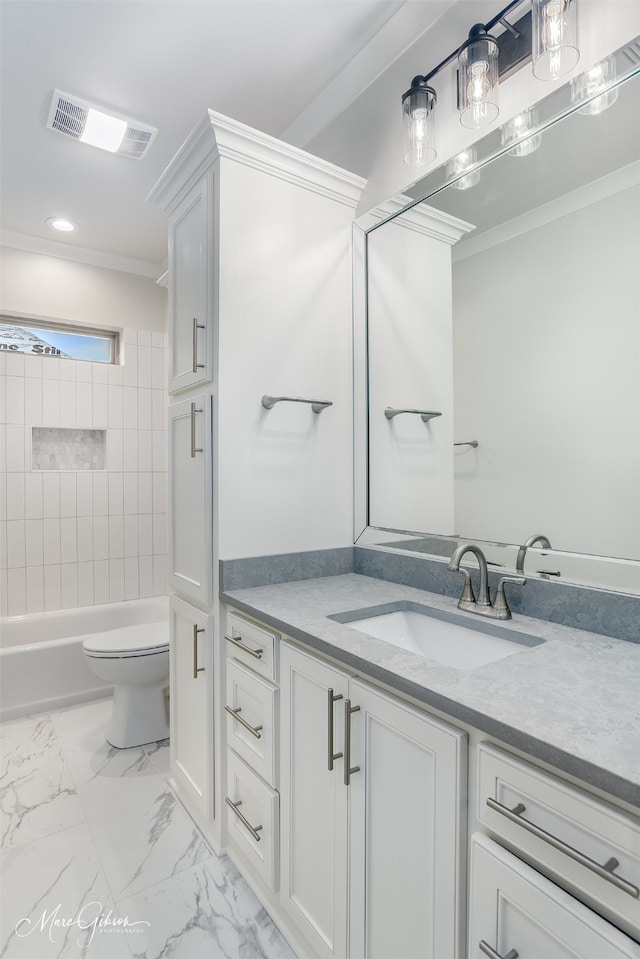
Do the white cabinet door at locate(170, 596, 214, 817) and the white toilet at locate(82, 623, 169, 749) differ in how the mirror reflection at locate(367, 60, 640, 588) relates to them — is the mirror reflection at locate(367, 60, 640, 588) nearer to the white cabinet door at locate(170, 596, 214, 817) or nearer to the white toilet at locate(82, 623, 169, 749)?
the white cabinet door at locate(170, 596, 214, 817)

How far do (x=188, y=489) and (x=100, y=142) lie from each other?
1653 millimetres

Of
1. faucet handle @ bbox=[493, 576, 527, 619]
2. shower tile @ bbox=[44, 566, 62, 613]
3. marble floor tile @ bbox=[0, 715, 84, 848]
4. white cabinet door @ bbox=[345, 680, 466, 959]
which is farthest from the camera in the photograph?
shower tile @ bbox=[44, 566, 62, 613]

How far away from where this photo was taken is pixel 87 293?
11.1ft

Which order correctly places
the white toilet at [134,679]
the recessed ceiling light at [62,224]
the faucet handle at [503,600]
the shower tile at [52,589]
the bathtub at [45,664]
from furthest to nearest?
1. the shower tile at [52,589]
2. the recessed ceiling light at [62,224]
3. the bathtub at [45,664]
4. the white toilet at [134,679]
5. the faucet handle at [503,600]

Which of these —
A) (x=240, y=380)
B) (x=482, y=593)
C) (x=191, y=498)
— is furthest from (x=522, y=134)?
(x=191, y=498)

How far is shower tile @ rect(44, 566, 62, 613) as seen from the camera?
3.18 metres

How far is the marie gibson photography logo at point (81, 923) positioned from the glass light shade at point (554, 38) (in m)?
2.45

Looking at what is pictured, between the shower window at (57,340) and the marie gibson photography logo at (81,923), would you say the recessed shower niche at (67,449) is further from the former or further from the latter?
the marie gibson photography logo at (81,923)

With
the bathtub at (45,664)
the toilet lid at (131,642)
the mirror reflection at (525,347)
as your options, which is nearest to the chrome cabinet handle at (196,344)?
→ the mirror reflection at (525,347)

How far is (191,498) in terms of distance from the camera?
69.9 inches

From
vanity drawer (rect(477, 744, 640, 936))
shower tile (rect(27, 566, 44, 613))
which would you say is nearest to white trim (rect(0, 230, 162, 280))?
shower tile (rect(27, 566, 44, 613))

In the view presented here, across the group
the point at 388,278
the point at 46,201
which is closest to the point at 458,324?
the point at 388,278

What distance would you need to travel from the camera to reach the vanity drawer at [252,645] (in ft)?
4.44

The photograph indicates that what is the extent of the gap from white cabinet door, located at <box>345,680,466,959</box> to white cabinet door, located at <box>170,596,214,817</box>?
75cm
